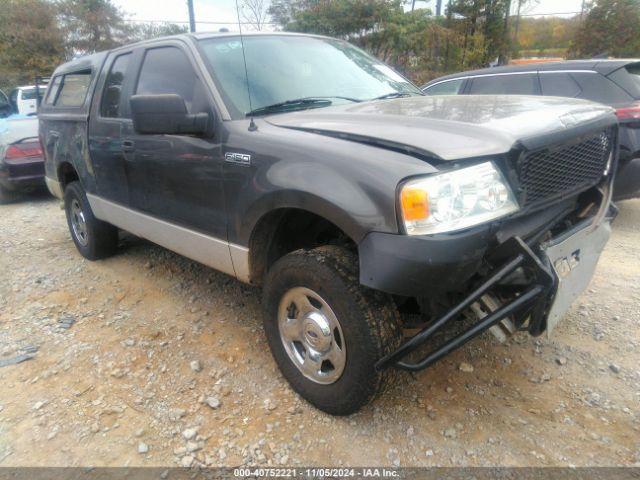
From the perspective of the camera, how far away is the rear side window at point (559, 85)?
5.26 metres

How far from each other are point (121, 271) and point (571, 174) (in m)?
3.80

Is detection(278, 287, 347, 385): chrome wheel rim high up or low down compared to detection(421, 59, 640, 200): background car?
down

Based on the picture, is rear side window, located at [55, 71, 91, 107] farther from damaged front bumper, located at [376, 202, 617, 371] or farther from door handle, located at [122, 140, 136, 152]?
damaged front bumper, located at [376, 202, 617, 371]

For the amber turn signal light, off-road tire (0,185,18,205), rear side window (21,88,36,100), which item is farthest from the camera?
rear side window (21,88,36,100)

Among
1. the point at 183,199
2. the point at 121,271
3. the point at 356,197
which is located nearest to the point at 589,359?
the point at 356,197

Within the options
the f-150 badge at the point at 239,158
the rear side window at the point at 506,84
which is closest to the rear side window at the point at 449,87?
the rear side window at the point at 506,84

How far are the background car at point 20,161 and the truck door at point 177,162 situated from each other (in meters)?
4.74

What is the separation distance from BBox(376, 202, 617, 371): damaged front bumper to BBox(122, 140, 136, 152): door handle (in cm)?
237

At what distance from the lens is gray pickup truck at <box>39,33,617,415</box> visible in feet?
6.13

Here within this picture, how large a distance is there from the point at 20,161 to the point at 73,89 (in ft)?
11.3

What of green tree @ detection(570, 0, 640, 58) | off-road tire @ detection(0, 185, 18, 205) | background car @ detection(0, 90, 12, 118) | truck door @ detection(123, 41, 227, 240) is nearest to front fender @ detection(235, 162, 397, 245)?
truck door @ detection(123, 41, 227, 240)

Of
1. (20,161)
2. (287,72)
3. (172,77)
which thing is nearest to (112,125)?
(172,77)

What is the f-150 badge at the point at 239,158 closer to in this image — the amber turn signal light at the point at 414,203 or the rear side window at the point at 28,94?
the amber turn signal light at the point at 414,203

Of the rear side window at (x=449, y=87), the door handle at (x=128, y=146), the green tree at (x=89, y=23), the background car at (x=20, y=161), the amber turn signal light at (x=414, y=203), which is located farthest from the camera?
the green tree at (x=89, y=23)
